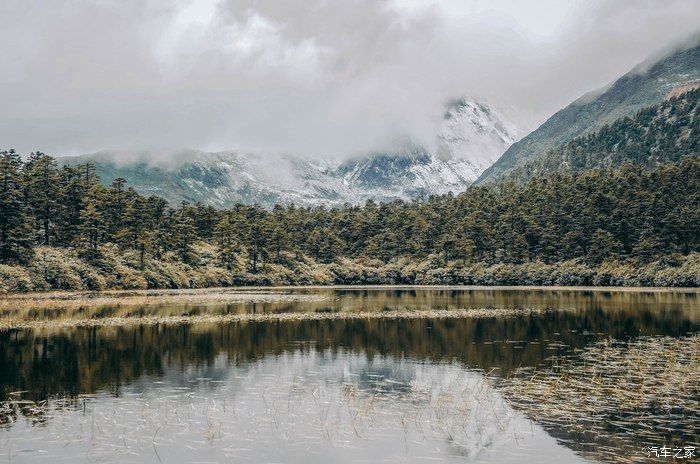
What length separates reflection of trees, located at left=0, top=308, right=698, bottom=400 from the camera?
1404 inches

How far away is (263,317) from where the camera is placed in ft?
212

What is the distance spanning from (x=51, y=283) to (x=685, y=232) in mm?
116273

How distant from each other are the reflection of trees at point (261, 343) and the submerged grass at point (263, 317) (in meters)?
3.20

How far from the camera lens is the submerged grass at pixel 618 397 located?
22297 millimetres

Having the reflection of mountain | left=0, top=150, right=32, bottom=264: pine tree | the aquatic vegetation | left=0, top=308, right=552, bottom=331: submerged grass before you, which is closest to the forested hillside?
left=0, top=150, right=32, bottom=264: pine tree

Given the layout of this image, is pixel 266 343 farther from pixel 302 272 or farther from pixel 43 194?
pixel 302 272

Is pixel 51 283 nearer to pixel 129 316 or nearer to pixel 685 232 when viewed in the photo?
pixel 129 316

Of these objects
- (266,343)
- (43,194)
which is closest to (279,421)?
(266,343)

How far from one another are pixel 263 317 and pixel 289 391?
3400cm

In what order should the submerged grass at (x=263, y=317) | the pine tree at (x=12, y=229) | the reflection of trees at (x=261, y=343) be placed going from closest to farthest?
1. the reflection of trees at (x=261, y=343)
2. the submerged grass at (x=263, y=317)
3. the pine tree at (x=12, y=229)

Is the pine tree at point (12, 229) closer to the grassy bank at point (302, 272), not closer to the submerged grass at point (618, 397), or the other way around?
the grassy bank at point (302, 272)

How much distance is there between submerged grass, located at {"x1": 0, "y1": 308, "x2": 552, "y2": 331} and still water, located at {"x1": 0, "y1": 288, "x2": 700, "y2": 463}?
2631mm

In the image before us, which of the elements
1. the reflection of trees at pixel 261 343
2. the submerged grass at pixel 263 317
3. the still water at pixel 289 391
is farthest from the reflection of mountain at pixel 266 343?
the submerged grass at pixel 263 317

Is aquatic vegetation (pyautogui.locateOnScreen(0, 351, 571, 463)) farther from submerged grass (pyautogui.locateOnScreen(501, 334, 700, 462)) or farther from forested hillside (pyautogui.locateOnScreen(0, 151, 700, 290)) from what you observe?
forested hillside (pyautogui.locateOnScreen(0, 151, 700, 290))
